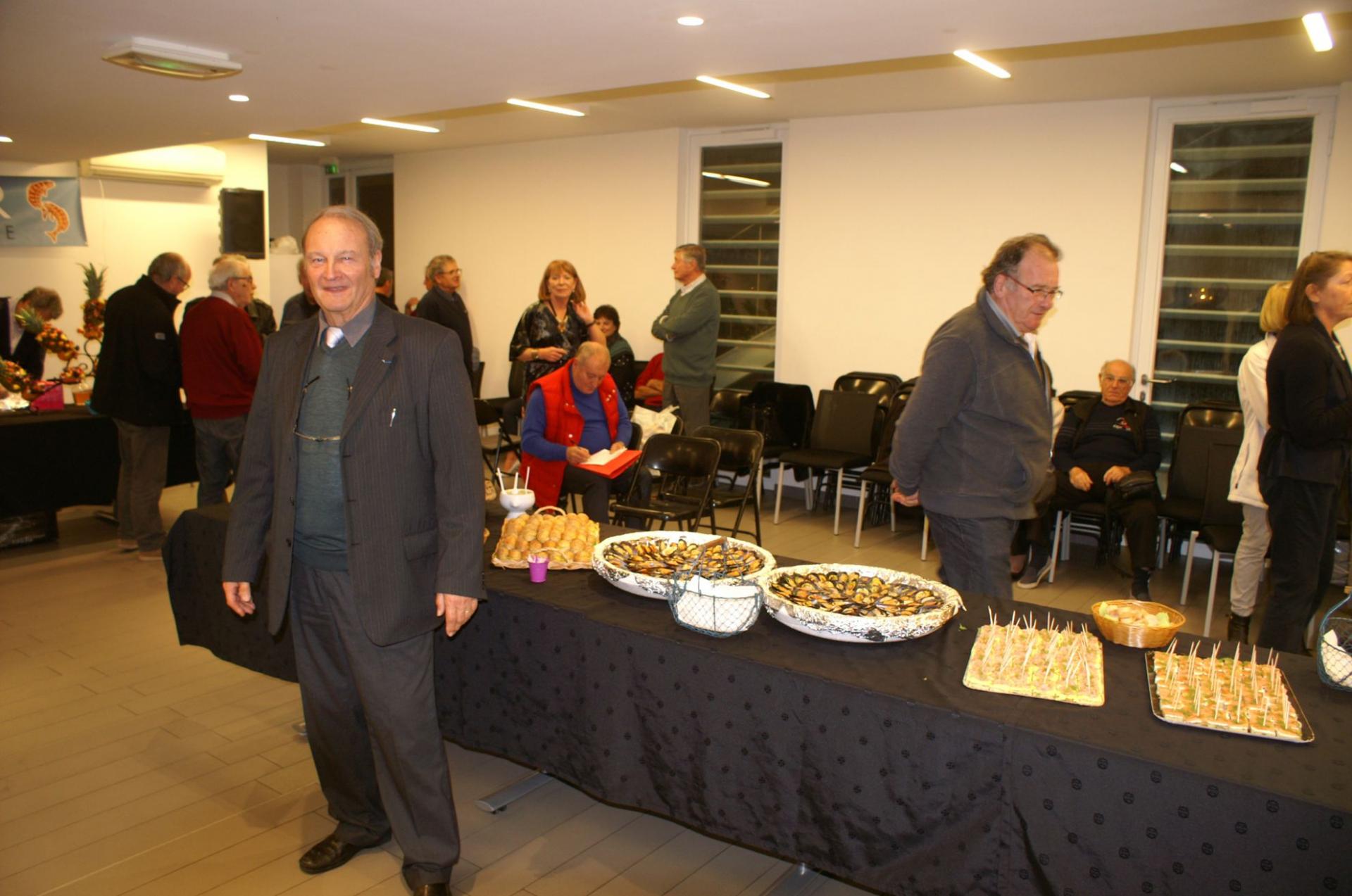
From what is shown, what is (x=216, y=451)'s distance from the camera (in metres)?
5.66

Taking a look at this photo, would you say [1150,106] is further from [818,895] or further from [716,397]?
[818,895]

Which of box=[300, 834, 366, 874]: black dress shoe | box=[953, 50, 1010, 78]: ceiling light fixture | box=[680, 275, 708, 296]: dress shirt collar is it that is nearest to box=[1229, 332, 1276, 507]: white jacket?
box=[953, 50, 1010, 78]: ceiling light fixture

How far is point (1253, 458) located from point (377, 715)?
354 centimetres

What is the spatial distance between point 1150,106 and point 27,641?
23.1 ft

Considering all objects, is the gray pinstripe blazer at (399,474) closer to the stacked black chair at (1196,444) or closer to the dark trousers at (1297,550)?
the dark trousers at (1297,550)

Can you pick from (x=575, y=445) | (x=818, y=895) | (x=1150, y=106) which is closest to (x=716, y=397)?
(x=575, y=445)

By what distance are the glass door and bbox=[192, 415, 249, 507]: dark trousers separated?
5740 mm

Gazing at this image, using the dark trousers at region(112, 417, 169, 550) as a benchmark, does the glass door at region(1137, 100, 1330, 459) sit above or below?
above

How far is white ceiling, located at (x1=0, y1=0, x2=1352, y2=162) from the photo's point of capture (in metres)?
3.51

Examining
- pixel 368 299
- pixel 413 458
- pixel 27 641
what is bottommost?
pixel 27 641

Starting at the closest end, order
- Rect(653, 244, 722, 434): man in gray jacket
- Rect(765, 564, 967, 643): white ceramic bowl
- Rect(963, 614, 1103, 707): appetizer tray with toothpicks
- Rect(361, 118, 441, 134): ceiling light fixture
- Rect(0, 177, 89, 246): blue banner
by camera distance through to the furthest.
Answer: Rect(963, 614, 1103, 707): appetizer tray with toothpicks
Rect(765, 564, 967, 643): white ceramic bowl
Rect(653, 244, 722, 434): man in gray jacket
Rect(361, 118, 441, 134): ceiling light fixture
Rect(0, 177, 89, 246): blue banner

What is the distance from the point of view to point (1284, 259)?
6.26 meters

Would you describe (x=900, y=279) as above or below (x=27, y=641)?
above

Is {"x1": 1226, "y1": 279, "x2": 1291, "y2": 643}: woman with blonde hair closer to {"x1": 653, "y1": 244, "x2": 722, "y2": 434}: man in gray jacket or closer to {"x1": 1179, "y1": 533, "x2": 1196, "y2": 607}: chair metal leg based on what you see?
{"x1": 1179, "y1": 533, "x2": 1196, "y2": 607}: chair metal leg
